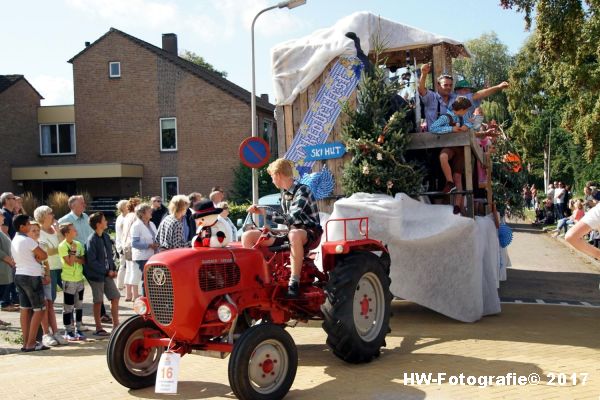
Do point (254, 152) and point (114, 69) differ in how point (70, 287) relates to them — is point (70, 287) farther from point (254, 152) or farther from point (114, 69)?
point (114, 69)

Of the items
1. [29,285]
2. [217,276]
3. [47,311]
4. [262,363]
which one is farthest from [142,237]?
[262,363]

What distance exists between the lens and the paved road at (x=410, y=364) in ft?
19.2

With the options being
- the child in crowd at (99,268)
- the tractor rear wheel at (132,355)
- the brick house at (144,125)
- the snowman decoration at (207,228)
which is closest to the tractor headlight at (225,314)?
the snowman decoration at (207,228)

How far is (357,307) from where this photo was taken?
22.7 feet

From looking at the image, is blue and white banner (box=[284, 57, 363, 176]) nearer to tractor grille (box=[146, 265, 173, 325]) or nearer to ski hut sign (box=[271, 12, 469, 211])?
ski hut sign (box=[271, 12, 469, 211])

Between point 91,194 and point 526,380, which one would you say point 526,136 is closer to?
point 91,194

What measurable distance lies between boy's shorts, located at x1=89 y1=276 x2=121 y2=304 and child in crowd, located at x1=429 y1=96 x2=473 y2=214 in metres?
4.48

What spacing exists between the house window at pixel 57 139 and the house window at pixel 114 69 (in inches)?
139

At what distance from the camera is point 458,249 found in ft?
28.6

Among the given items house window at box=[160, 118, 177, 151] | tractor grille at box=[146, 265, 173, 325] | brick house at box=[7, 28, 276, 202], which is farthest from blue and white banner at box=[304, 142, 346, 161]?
house window at box=[160, 118, 177, 151]

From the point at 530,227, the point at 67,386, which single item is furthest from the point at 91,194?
the point at 67,386

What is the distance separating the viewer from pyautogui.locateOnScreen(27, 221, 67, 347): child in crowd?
841cm

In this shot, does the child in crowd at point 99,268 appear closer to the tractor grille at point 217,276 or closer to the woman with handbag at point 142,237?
the woman with handbag at point 142,237

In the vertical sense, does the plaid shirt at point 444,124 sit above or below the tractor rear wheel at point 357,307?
above
